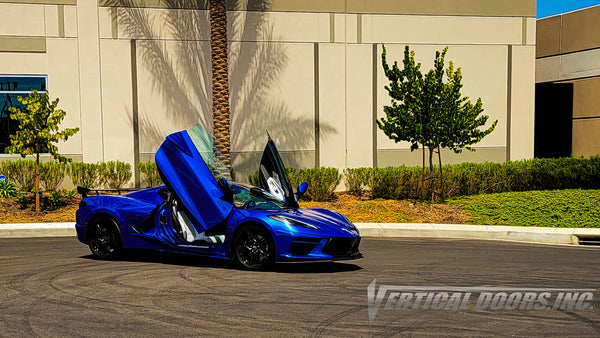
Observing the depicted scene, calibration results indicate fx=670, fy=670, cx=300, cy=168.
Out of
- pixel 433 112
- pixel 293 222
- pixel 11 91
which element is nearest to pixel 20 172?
pixel 11 91

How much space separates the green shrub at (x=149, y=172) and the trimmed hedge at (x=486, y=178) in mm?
5992

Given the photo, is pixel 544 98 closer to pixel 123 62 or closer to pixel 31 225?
pixel 123 62

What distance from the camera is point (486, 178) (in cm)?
2052

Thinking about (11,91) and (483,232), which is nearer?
(483,232)

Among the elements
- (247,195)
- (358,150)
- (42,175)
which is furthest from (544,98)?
(247,195)

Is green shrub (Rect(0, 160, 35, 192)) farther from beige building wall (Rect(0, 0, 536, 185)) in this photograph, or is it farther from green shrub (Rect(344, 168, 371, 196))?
green shrub (Rect(344, 168, 371, 196))

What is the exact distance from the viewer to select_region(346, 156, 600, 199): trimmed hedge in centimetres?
1969

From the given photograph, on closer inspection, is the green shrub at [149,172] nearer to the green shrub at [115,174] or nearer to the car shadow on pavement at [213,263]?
the green shrub at [115,174]

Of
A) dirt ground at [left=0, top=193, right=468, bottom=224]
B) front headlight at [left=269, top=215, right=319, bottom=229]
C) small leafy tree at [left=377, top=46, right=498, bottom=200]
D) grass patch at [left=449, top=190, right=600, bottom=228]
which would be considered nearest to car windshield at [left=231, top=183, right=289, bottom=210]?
front headlight at [left=269, top=215, right=319, bottom=229]

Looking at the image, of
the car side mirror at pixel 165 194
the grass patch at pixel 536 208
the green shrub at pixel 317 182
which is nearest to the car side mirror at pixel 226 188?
the car side mirror at pixel 165 194

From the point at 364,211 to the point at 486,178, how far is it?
5.49m

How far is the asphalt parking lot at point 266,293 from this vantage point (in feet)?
20.2

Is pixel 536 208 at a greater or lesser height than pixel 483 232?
greater

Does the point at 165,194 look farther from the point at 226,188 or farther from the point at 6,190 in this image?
the point at 6,190
